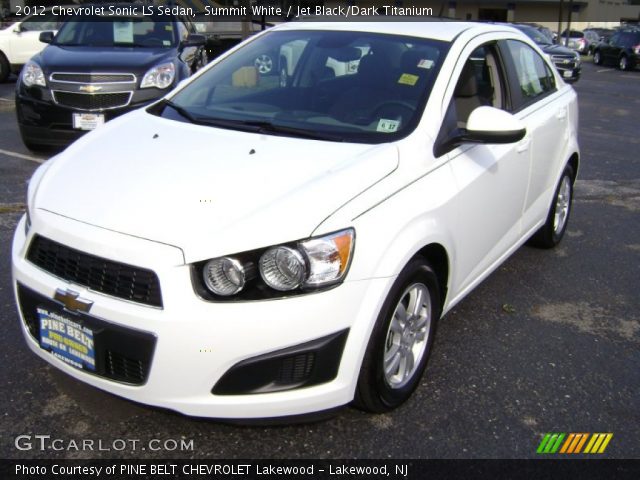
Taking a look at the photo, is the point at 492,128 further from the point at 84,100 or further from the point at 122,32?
the point at 122,32

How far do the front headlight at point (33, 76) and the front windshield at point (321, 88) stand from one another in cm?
377

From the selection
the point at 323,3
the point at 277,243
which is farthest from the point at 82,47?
the point at 323,3

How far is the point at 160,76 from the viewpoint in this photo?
23.7 ft

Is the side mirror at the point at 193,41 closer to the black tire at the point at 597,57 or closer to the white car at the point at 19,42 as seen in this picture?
the white car at the point at 19,42

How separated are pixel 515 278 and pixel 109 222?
9.63 feet

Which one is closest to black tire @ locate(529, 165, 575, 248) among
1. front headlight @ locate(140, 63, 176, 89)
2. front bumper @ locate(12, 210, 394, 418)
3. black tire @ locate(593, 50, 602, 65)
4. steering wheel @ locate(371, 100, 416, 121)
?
steering wheel @ locate(371, 100, 416, 121)

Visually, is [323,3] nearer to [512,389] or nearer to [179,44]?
[179,44]

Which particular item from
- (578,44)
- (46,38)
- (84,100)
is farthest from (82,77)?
(578,44)

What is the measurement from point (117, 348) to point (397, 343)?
116 cm

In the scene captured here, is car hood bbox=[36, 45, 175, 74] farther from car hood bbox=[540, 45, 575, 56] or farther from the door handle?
car hood bbox=[540, 45, 575, 56]

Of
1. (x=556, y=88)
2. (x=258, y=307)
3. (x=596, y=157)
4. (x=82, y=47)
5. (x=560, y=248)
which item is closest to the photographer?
(x=258, y=307)

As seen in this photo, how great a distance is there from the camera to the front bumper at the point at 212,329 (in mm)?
2324

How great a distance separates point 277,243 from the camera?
7.86 feet

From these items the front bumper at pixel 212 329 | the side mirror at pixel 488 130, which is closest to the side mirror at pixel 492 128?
the side mirror at pixel 488 130
